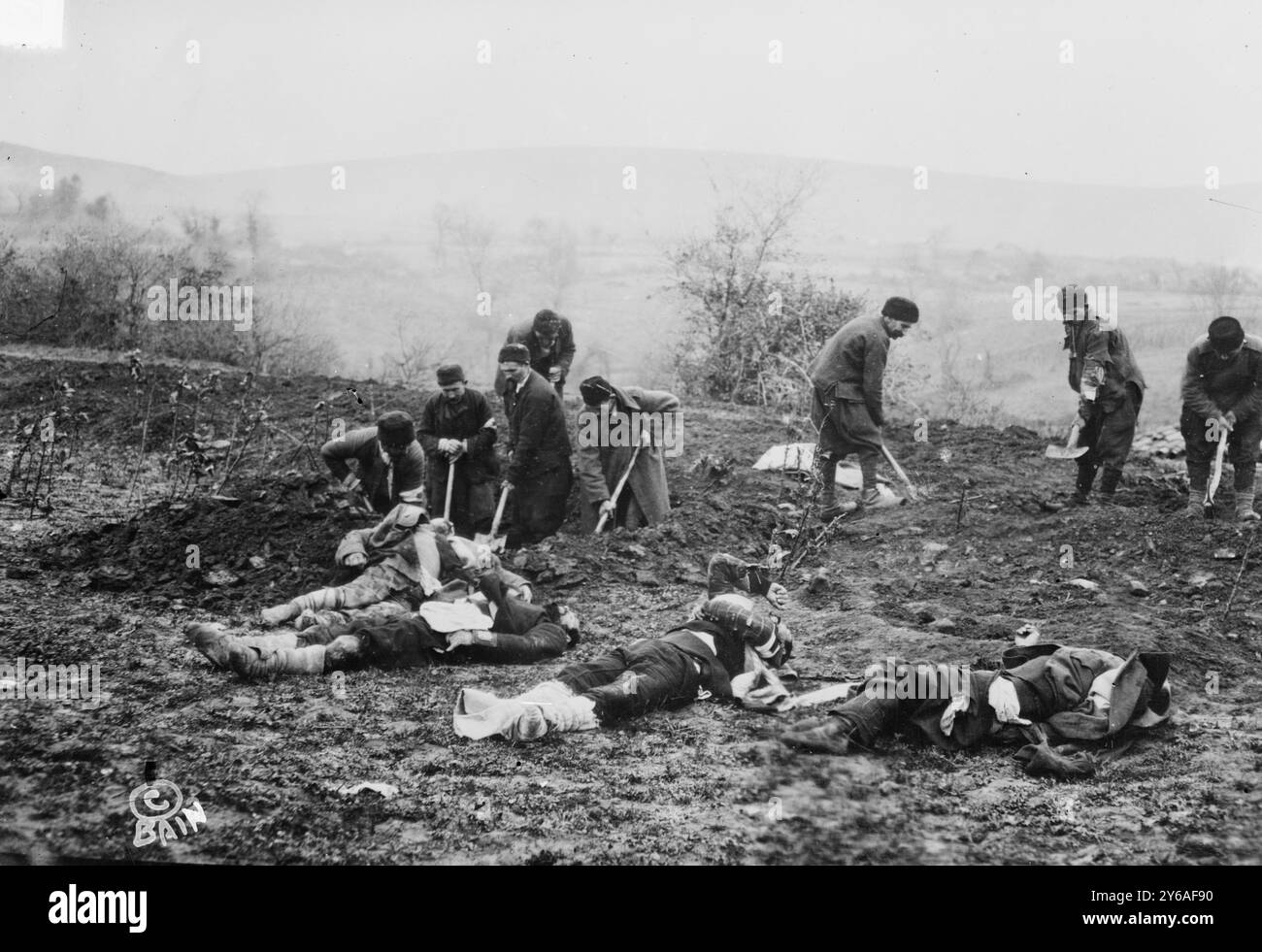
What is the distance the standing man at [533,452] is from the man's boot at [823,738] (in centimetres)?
357

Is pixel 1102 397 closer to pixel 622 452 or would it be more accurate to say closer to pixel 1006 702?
pixel 622 452

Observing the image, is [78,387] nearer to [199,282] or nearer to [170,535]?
[199,282]

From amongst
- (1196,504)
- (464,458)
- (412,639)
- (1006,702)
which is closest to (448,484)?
(464,458)

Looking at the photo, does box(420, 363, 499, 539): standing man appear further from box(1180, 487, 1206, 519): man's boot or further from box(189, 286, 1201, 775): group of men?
box(1180, 487, 1206, 519): man's boot

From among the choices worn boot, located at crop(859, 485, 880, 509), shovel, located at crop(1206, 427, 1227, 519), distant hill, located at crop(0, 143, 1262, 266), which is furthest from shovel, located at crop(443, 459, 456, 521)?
distant hill, located at crop(0, 143, 1262, 266)

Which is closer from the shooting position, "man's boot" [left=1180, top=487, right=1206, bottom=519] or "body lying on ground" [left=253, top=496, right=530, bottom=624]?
"body lying on ground" [left=253, top=496, right=530, bottom=624]

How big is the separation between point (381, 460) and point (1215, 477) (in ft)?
17.6

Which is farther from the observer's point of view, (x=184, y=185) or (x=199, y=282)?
(x=184, y=185)

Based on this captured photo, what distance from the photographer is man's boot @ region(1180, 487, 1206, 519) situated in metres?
6.74

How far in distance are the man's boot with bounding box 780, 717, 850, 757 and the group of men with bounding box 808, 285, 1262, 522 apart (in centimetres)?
369

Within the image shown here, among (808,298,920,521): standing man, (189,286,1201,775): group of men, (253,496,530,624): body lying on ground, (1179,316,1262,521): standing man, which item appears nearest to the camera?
(189,286,1201,775): group of men
